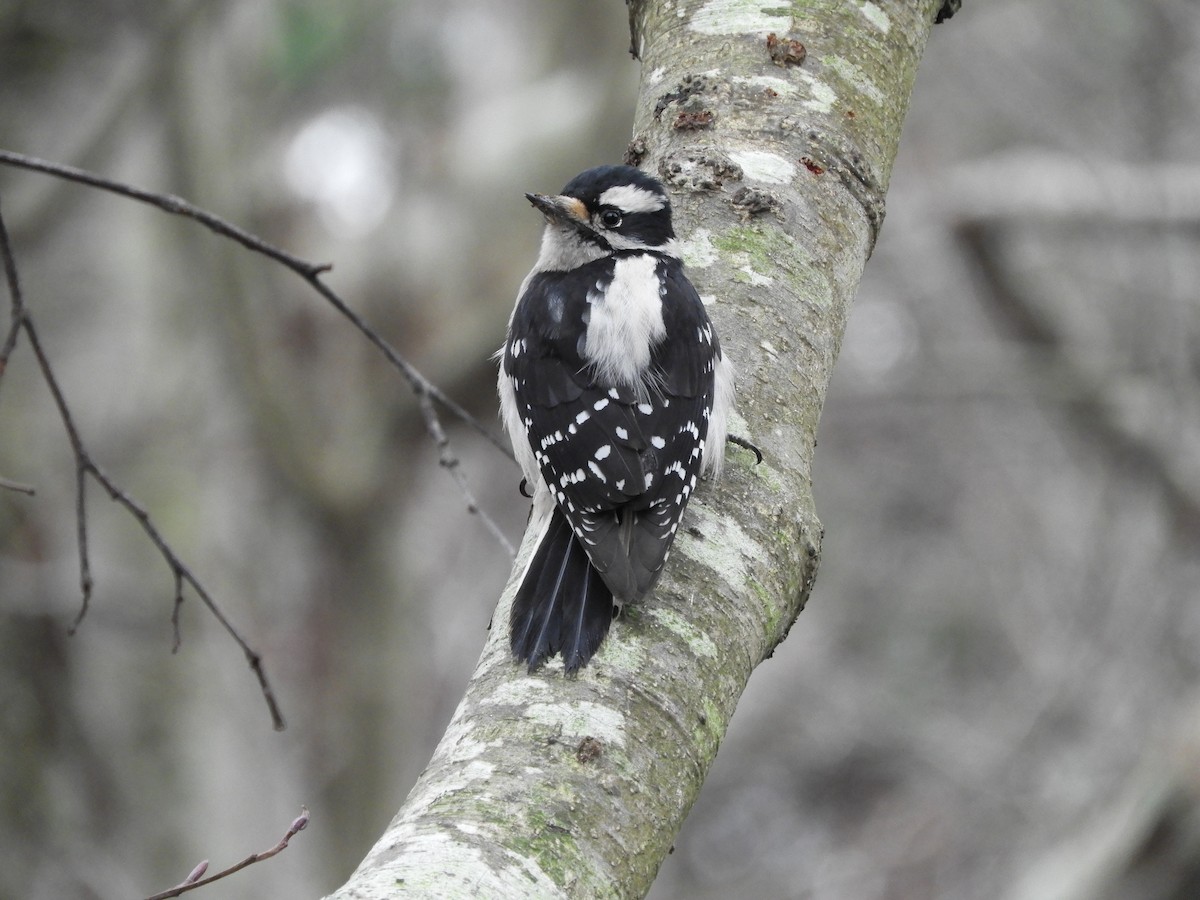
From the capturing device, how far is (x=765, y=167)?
287 cm

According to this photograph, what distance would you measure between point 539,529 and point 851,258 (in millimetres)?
906

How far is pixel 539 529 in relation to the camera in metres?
2.73

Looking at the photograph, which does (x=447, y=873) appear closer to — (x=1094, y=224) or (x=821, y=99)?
(x=821, y=99)

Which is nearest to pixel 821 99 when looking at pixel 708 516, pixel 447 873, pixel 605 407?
pixel 605 407

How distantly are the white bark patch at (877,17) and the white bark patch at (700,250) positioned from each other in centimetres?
76

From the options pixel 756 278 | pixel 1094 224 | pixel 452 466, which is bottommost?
pixel 452 466

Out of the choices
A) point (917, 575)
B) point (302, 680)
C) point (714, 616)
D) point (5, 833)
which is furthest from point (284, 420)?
point (917, 575)

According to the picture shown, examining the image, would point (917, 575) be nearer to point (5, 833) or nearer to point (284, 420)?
point (284, 420)

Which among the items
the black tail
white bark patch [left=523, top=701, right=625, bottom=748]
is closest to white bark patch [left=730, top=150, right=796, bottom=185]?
the black tail

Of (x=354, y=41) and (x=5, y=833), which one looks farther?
(x=354, y=41)

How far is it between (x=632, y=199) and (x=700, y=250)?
46 centimetres

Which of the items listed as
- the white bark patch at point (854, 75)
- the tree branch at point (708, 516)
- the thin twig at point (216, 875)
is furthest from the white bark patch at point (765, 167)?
the thin twig at point (216, 875)

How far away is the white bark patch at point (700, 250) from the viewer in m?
2.79

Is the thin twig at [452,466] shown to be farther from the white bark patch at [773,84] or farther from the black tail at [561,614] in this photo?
the white bark patch at [773,84]
